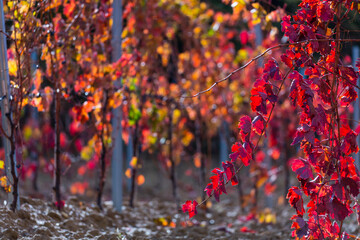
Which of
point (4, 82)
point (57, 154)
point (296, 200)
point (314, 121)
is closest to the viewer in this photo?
point (314, 121)

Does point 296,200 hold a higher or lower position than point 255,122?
lower

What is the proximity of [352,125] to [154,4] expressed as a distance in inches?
104

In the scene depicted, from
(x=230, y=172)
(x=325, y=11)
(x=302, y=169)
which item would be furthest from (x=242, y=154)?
(x=325, y=11)

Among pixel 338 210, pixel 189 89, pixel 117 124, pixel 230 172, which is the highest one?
pixel 189 89

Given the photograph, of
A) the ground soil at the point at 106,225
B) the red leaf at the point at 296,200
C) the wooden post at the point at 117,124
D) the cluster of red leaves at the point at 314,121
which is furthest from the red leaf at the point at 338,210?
the wooden post at the point at 117,124

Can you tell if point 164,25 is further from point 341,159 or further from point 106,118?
point 341,159

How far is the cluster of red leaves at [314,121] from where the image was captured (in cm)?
191

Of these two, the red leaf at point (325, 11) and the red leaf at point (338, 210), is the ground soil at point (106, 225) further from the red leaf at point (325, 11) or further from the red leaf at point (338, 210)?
the red leaf at point (325, 11)

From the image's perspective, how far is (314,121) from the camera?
1883 millimetres

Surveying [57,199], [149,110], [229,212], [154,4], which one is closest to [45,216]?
[57,199]

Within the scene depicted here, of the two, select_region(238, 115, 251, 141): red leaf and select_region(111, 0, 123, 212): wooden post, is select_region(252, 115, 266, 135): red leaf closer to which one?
select_region(238, 115, 251, 141): red leaf

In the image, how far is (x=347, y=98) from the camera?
207 centimetres

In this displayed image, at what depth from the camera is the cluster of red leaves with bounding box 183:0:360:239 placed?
75.0 inches

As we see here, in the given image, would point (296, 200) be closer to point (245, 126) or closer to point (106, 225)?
point (245, 126)
